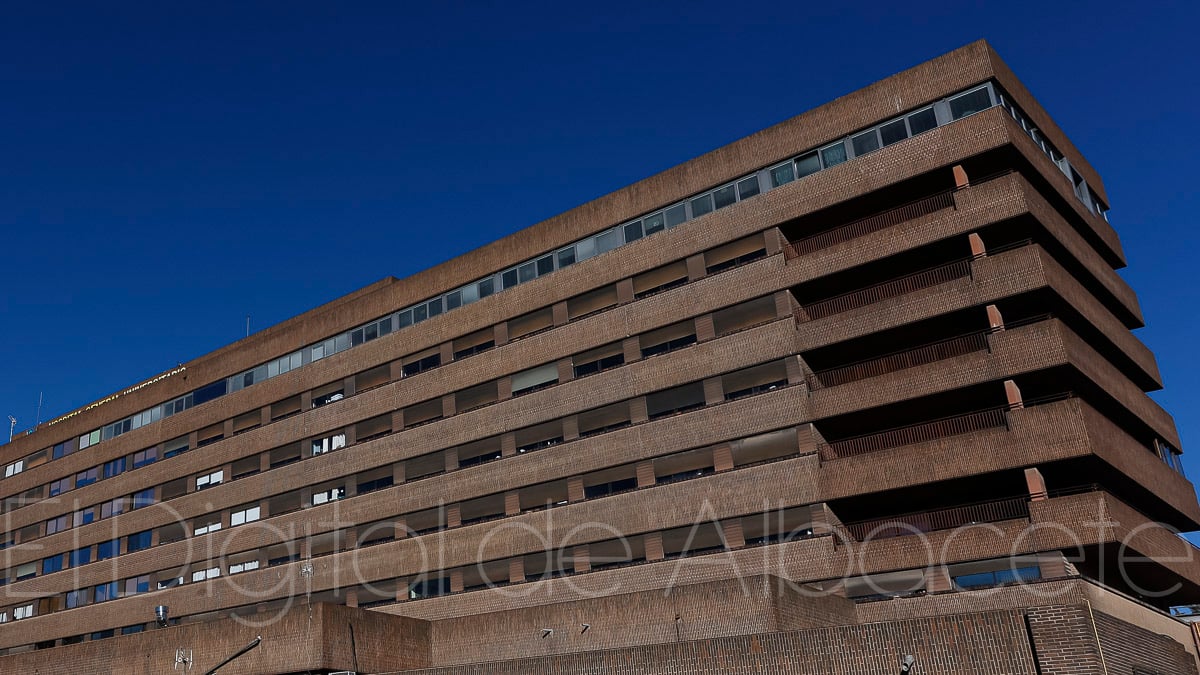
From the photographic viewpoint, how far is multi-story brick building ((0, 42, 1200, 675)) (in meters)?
33.2

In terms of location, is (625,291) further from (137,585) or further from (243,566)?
(137,585)

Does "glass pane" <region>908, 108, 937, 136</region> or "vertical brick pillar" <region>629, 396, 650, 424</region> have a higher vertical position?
"glass pane" <region>908, 108, 937, 136</region>

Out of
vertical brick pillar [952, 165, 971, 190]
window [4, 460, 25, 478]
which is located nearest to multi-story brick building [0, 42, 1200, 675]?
vertical brick pillar [952, 165, 971, 190]

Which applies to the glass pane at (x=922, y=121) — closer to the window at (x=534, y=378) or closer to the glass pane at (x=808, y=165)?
the glass pane at (x=808, y=165)

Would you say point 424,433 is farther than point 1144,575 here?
Yes

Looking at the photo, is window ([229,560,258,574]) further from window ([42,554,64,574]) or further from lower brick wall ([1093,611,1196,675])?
lower brick wall ([1093,611,1196,675])

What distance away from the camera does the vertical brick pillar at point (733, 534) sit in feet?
122

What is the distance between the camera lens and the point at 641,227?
4319 centimetres

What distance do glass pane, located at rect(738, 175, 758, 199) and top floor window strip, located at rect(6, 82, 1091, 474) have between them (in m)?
0.04

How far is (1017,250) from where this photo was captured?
34562 millimetres

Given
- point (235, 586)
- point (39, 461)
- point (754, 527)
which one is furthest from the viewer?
point (39, 461)

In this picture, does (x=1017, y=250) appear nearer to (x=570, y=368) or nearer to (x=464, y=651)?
(x=570, y=368)

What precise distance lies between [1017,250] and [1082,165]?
12.3m

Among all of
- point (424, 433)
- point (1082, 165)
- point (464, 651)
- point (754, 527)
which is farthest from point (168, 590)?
point (1082, 165)
